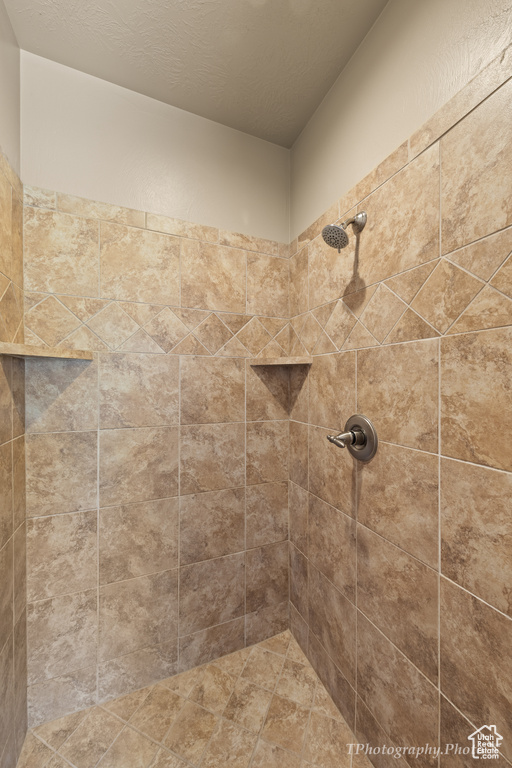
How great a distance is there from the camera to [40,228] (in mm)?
975

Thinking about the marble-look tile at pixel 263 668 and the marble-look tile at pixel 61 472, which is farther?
the marble-look tile at pixel 263 668

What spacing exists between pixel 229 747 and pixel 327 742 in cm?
32

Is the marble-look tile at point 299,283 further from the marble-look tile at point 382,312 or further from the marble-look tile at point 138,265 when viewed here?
the marble-look tile at point 138,265

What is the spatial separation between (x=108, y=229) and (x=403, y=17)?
3.54 ft

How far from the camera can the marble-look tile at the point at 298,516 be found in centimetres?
122

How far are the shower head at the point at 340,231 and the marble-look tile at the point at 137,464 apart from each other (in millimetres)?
890

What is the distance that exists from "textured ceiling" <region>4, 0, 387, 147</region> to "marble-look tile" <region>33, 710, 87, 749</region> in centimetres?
231

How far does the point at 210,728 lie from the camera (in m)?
0.97

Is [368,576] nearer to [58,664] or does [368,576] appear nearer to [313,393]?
[313,393]

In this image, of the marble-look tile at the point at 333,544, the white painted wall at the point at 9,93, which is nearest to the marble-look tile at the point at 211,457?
the marble-look tile at the point at 333,544

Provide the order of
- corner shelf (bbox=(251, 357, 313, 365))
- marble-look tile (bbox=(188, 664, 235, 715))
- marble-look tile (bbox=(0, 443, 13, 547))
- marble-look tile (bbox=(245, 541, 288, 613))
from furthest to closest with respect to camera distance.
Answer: marble-look tile (bbox=(245, 541, 288, 613)) → corner shelf (bbox=(251, 357, 313, 365)) → marble-look tile (bbox=(188, 664, 235, 715)) → marble-look tile (bbox=(0, 443, 13, 547))

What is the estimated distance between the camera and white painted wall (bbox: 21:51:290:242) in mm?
980

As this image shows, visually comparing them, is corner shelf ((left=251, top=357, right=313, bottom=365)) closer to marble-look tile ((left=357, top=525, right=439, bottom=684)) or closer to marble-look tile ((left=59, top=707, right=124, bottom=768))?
marble-look tile ((left=357, top=525, right=439, bottom=684))

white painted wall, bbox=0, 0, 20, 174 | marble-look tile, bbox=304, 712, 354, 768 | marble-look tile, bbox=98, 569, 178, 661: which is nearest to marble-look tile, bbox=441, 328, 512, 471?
marble-look tile, bbox=304, 712, 354, 768
